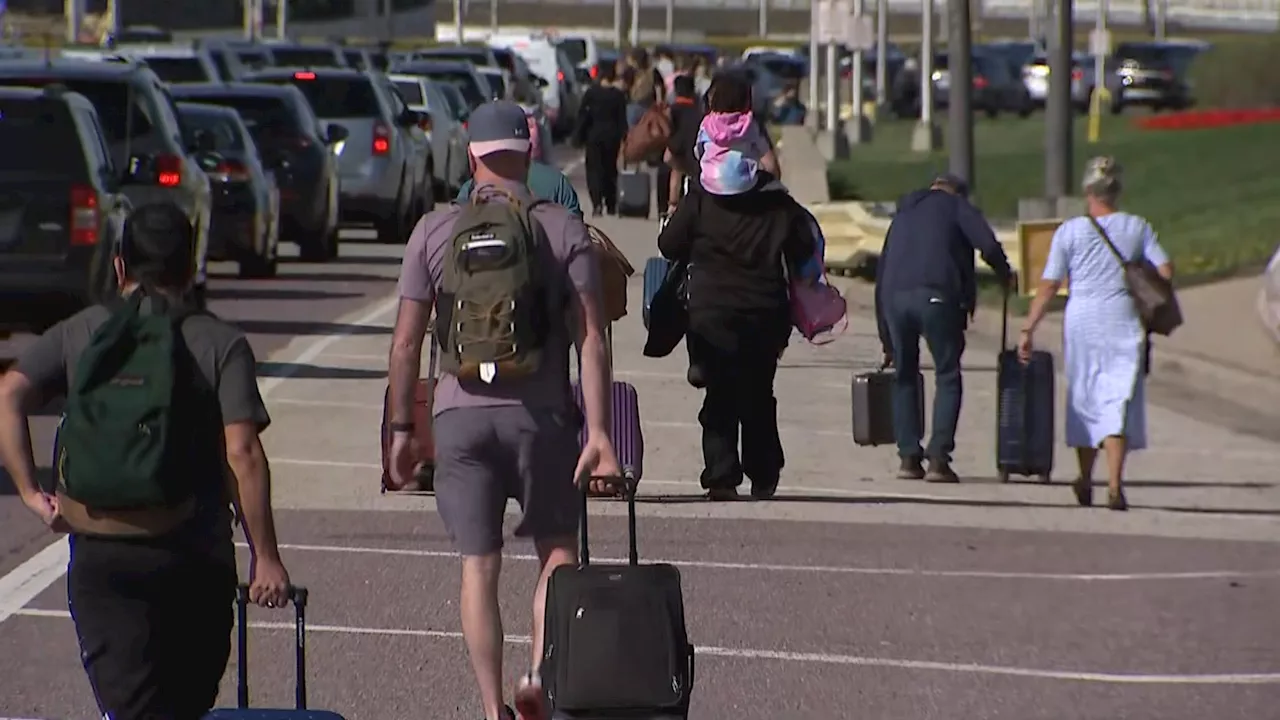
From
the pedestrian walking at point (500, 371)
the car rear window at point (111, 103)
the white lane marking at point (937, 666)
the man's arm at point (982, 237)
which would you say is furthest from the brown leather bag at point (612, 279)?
the car rear window at point (111, 103)

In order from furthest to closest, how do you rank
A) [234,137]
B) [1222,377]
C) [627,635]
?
[234,137]
[1222,377]
[627,635]

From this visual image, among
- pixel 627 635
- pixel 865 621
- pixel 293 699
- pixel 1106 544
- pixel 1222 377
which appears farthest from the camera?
pixel 1222 377

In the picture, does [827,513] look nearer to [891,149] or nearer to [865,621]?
[865,621]

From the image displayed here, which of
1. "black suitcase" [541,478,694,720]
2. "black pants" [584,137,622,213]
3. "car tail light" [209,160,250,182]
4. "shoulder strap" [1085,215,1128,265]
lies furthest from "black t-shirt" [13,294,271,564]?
"black pants" [584,137,622,213]

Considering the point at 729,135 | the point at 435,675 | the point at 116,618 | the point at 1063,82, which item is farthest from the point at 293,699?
the point at 1063,82

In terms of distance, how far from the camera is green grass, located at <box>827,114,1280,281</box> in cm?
2628

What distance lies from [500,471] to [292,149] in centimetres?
1988

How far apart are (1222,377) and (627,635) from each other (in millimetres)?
13110

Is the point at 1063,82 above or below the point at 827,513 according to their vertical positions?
above

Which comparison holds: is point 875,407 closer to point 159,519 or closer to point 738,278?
point 738,278

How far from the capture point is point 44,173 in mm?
17062

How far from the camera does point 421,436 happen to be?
34.6 ft

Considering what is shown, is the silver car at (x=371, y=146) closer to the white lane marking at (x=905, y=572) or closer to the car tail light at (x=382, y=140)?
the car tail light at (x=382, y=140)

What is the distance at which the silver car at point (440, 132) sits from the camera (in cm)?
3656
